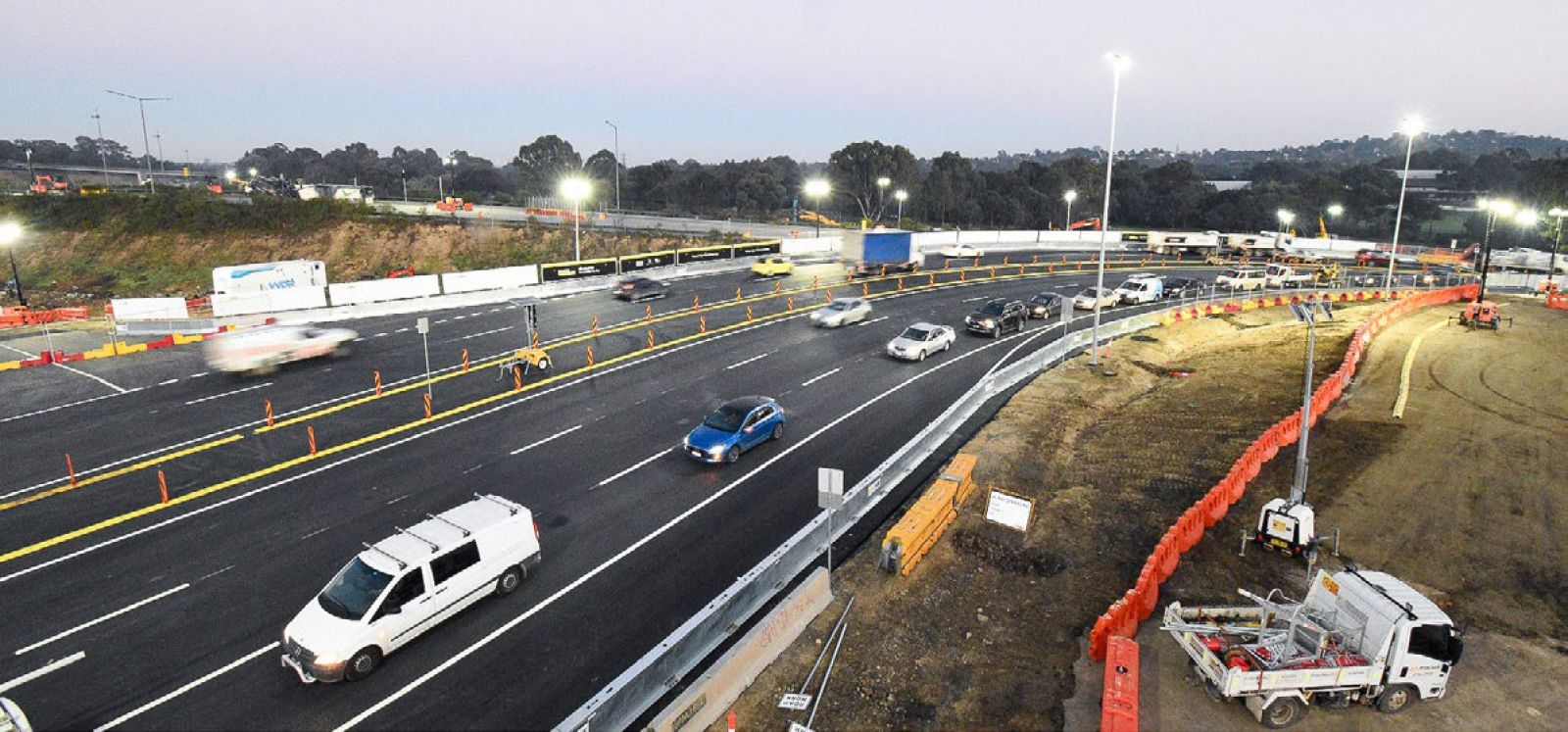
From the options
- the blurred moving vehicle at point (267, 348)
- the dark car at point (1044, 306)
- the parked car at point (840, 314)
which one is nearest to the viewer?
the blurred moving vehicle at point (267, 348)

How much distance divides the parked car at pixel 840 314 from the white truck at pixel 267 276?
26.6 meters

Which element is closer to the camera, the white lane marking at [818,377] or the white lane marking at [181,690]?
the white lane marking at [181,690]

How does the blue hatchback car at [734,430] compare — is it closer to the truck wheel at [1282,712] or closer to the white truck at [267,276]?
the truck wheel at [1282,712]

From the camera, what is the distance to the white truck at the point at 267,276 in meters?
38.5

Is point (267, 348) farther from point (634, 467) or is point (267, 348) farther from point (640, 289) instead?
point (640, 289)

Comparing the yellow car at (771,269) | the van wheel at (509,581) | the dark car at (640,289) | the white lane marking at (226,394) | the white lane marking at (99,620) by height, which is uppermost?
the yellow car at (771,269)

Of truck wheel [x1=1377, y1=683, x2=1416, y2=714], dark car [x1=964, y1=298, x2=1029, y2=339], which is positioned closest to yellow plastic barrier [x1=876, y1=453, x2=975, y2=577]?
truck wheel [x1=1377, y1=683, x2=1416, y2=714]

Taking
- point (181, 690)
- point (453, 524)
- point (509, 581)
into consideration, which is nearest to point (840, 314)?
point (509, 581)

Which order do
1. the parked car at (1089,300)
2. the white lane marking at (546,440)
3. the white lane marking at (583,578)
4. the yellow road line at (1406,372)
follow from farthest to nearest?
1. the parked car at (1089,300)
2. the yellow road line at (1406,372)
3. the white lane marking at (546,440)
4. the white lane marking at (583,578)

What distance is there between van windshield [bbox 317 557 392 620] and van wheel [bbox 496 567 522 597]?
233 centimetres

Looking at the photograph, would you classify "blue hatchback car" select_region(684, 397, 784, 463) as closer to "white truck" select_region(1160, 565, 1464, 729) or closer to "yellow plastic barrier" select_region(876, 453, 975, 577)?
"yellow plastic barrier" select_region(876, 453, 975, 577)

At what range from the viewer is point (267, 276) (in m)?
39.6

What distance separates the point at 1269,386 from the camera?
97.1ft

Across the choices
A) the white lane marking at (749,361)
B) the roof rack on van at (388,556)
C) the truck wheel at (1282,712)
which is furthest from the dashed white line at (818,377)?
the truck wheel at (1282,712)
